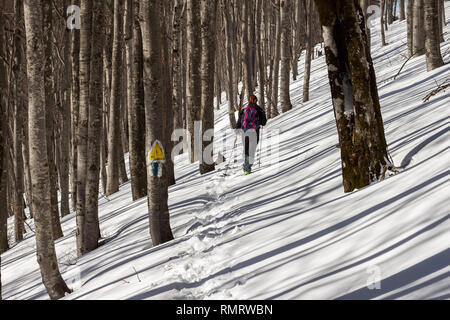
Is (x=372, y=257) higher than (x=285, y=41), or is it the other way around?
(x=285, y=41)

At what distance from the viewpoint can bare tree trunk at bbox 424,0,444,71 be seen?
10273 millimetres

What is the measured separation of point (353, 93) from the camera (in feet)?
17.4

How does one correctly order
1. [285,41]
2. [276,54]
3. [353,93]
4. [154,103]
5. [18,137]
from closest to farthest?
[353,93]
[154,103]
[18,137]
[285,41]
[276,54]

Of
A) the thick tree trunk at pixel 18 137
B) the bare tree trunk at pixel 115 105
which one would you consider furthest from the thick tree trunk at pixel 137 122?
the thick tree trunk at pixel 18 137

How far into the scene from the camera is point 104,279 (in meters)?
5.27

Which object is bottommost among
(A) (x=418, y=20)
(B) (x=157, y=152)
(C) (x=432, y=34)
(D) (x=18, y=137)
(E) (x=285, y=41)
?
(D) (x=18, y=137)

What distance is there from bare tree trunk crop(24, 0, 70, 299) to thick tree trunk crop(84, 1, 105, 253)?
172 centimetres

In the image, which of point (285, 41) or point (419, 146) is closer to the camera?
point (419, 146)

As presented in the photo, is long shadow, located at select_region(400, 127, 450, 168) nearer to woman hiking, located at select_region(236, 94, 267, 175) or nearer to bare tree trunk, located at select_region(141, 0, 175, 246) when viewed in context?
bare tree trunk, located at select_region(141, 0, 175, 246)

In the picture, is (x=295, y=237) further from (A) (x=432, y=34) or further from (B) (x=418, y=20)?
(B) (x=418, y=20)

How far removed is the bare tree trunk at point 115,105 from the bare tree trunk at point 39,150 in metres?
5.11

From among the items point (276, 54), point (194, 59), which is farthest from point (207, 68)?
point (276, 54)

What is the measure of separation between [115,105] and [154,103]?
5413mm
